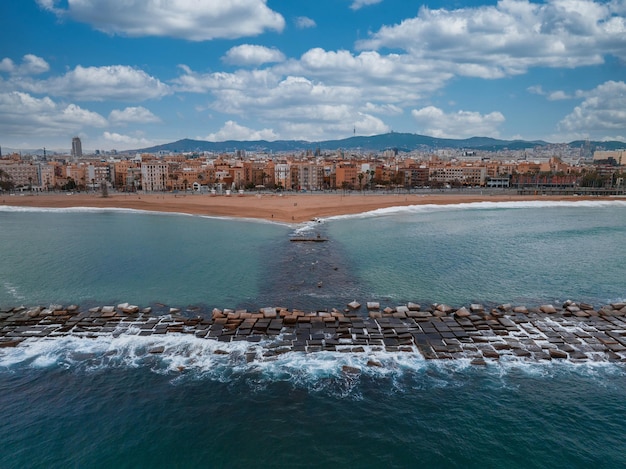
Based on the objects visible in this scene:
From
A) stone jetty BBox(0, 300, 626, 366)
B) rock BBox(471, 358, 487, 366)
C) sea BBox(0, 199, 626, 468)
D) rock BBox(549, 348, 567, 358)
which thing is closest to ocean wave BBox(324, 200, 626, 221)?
sea BBox(0, 199, 626, 468)

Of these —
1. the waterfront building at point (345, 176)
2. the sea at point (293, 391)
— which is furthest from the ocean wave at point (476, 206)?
the waterfront building at point (345, 176)

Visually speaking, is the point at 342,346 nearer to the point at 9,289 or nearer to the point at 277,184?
the point at 9,289

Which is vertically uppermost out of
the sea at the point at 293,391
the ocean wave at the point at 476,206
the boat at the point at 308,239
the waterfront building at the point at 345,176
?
the waterfront building at the point at 345,176

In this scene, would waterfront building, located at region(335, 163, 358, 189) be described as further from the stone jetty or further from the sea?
the stone jetty

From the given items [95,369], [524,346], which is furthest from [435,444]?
[95,369]

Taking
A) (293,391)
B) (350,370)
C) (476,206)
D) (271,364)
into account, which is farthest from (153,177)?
(293,391)

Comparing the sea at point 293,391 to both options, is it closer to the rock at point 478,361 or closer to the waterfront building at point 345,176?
the rock at point 478,361
